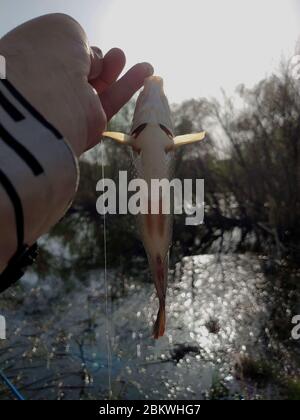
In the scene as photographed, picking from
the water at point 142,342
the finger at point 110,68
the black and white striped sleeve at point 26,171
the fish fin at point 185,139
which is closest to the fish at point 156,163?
the fish fin at point 185,139

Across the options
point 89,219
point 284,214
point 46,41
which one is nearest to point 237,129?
point 284,214

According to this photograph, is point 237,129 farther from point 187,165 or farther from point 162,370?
point 162,370

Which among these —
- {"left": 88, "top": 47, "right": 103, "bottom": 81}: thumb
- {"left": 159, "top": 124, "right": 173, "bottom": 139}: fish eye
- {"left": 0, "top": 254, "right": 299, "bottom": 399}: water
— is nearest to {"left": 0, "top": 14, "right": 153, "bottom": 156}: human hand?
{"left": 88, "top": 47, "right": 103, "bottom": 81}: thumb

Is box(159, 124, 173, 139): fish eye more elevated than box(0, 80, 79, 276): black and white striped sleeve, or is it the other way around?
box(159, 124, 173, 139): fish eye

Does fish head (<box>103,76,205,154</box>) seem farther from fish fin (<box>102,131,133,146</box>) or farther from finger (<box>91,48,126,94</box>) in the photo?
finger (<box>91,48,126,94</box>)

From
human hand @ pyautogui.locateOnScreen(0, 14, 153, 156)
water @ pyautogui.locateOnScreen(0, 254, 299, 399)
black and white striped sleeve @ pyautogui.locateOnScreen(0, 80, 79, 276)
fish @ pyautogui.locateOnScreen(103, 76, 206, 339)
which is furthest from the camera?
water @ pyautogui.locateOnScreen(0, 254, 299, 399)

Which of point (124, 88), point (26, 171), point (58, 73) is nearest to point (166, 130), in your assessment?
point (124, 88)

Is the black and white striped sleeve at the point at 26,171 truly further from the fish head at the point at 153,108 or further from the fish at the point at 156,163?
the fish head at the point at 153,108
